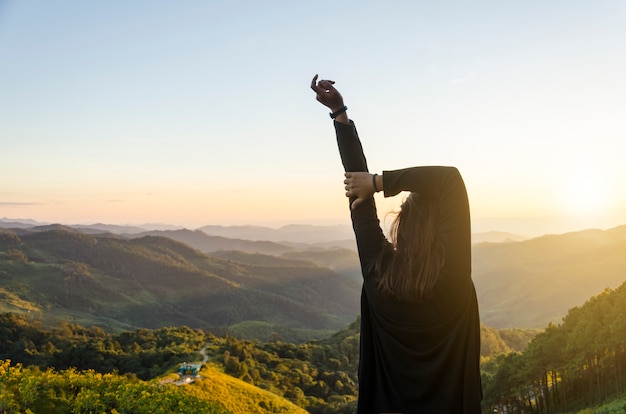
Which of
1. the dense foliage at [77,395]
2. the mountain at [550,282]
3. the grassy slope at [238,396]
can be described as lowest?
the mountain at [550,282]

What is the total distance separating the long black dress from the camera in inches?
63.5

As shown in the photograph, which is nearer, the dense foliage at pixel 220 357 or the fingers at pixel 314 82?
the fingers at pixel 314 82

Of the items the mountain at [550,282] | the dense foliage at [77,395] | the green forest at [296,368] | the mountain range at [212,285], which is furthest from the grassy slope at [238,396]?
the mountain at [550,282]

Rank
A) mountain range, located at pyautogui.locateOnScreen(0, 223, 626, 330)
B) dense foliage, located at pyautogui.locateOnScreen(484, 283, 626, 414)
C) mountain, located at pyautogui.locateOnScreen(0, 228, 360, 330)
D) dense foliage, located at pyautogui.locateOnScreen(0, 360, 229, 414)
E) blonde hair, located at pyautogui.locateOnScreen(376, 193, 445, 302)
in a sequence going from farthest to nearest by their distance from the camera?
mountain range, located at pyautogui.locateOnScreen(0, 223, 626, 330), mountain, located at pyautogui.locateOnScreen(0, 228, 360, 330), dense foliage, located at pyautogui.locateOnScreen(484, 283, 626, 414), dense foliage, located at pyautogui.locateOnScreen(0, 360, 229, 414), blonde hair, located at pyautogui.locateOnScreen(376, 193, 445, 302)

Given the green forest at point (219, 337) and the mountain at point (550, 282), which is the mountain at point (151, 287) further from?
the mountain at point (550, 282)

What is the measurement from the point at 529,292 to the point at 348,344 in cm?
12067

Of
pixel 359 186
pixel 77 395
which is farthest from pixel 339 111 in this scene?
pixel 77 395

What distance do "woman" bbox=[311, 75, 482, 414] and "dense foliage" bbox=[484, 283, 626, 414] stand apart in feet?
80.8

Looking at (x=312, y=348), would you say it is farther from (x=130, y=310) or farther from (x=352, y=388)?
(x=130, y=310)

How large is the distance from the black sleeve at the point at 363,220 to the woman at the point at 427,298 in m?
0.06

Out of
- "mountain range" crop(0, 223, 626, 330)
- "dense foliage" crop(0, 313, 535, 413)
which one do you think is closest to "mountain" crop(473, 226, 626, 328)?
"mountain range" crop(0, 223, 626, 330)

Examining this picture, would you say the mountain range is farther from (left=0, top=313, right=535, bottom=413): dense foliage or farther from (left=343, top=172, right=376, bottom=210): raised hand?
(left=343, top=172, right=376, bottom=210): raised hand

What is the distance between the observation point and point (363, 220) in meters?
1.84

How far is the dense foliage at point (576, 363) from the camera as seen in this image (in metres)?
22.6
